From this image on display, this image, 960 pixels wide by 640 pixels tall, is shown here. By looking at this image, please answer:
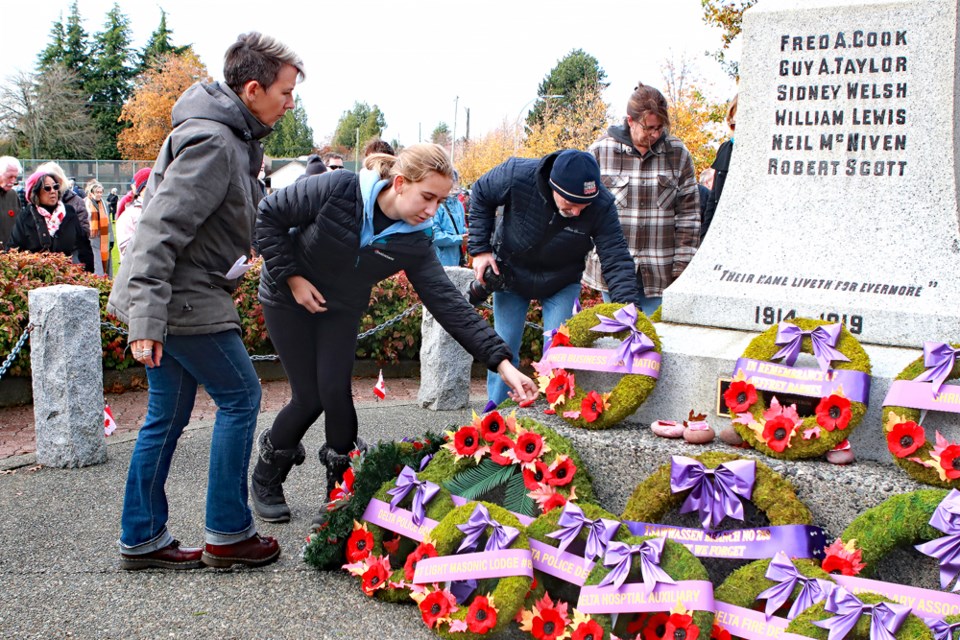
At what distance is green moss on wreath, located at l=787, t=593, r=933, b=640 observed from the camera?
252cm

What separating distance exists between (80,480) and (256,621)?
221 centimetres

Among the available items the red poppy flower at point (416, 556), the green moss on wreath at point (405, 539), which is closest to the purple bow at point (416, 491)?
the green moss on wreath at point (405, 539)

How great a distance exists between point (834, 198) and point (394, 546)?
228 cm

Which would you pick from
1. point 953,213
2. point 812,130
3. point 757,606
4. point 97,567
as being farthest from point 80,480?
point 953,213

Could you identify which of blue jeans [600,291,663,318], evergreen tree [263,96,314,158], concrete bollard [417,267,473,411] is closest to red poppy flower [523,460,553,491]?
blue jeans [600,291,663,318]

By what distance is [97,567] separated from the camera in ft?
11.8

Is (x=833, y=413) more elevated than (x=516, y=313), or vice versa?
(x=516, y=313)

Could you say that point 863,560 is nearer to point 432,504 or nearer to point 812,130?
point 432,504

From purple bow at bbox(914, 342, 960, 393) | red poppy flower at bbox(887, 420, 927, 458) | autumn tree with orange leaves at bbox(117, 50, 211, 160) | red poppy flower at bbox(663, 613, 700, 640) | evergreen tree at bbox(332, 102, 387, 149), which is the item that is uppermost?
evergreen tree at bbox(332, 102, 387, 149)

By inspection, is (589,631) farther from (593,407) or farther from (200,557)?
(200,557)

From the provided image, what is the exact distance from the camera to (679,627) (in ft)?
8.77

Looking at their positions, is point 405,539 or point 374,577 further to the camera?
point 405,539

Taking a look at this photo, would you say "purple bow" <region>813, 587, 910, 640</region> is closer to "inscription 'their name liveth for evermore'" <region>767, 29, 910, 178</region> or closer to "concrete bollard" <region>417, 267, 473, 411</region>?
"inscription 'their name liveth for evermore'" <region>767, 29, 910, 178</region>

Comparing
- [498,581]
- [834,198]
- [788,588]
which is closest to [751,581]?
[788,588]
